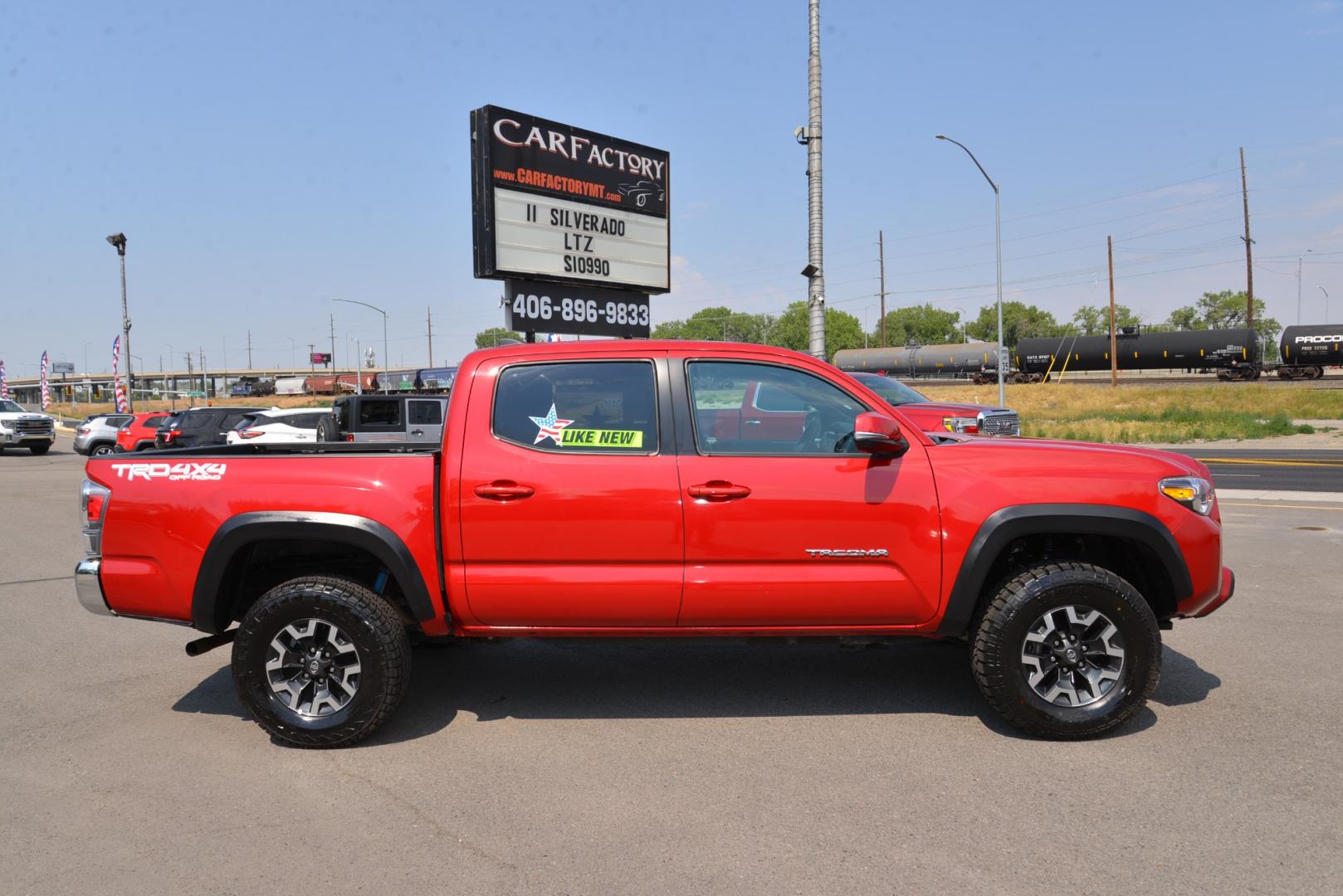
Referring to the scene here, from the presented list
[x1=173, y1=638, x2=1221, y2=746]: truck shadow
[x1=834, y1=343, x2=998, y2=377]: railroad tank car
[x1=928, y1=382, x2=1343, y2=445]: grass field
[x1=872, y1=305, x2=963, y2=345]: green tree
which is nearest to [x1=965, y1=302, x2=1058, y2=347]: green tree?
[x1=872, y1=305, x2=963, y2=345]: green tree

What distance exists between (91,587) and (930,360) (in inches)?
2980

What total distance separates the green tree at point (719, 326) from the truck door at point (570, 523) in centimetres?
15380

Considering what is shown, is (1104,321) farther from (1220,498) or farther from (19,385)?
(19,385)

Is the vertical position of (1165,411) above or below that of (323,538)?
above

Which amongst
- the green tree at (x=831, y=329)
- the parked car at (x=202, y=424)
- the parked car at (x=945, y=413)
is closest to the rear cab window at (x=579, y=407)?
the parked car at (x=945, y=413)

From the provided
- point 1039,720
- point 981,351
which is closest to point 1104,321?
point 981,351

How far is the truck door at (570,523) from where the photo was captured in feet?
14.6

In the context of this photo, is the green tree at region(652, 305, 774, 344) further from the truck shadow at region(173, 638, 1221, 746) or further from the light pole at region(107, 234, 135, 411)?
the truck shadow at region(173, 638, 1221, 746)

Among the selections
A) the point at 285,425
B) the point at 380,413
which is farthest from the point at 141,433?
the point at 380,413

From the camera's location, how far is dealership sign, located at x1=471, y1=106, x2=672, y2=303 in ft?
53.0

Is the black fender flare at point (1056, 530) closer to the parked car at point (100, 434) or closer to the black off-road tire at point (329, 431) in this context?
the black off-road tire at point (329, 431)

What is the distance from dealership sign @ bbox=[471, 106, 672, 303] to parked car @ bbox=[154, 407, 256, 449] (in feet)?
31.7

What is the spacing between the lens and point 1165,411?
114ft

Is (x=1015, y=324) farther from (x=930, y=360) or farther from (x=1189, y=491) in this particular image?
(x=1189, y=491)
